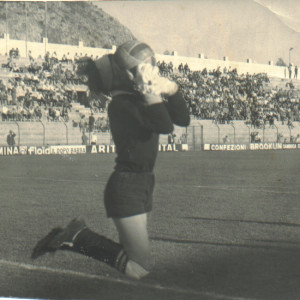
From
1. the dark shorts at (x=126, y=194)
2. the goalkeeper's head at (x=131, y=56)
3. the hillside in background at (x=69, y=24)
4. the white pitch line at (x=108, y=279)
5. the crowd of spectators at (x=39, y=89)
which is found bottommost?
the white pitch line at (x=108, y=279)

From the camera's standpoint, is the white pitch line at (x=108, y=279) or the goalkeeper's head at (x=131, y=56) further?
the white pitch line at (x=108, y=279)

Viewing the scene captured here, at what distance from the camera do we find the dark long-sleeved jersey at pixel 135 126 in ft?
10.7

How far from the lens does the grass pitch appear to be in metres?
4.55

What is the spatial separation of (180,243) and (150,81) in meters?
3.58

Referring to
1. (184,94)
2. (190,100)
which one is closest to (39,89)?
(184,94)

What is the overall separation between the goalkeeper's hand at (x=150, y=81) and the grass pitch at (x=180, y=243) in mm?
1777

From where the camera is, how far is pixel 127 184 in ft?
10.8

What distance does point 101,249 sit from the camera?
3.53 metres

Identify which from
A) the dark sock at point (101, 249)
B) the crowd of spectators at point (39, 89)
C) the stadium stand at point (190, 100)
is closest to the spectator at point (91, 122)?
the stadium stand at point (190, 100)

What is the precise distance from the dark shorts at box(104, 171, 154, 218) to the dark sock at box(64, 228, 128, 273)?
27cm

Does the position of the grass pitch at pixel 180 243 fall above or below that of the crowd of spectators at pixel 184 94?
below

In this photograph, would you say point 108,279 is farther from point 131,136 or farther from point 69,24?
point 69,24

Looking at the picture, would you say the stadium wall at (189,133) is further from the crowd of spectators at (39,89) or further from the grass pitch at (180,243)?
the grass pitch at (180,243)

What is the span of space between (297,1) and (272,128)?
107 ft
